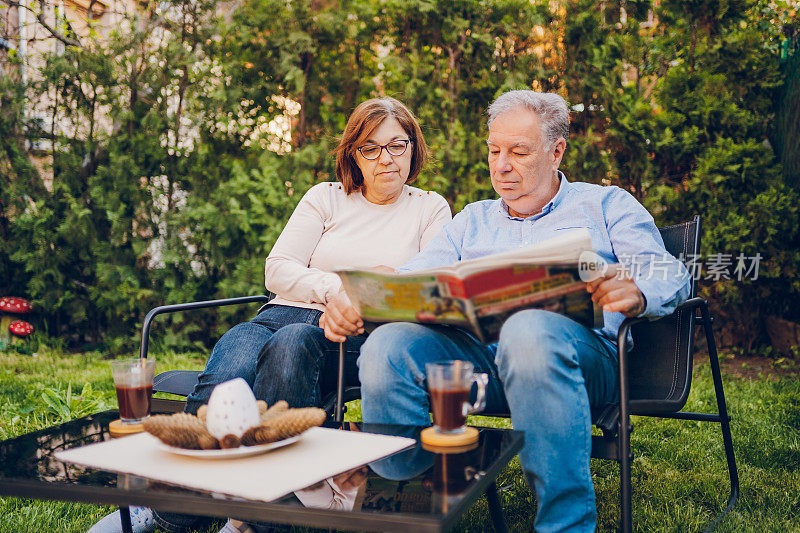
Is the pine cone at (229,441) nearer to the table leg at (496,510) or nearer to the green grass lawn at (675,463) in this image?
the table leg at (496,510)

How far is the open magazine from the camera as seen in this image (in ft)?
5.06

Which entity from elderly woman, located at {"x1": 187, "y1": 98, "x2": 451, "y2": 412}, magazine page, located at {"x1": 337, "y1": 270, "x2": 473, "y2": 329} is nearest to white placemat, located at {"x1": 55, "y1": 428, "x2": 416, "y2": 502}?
magazine page, located at {"x1": 337, "y1": 270, "x2": 473, "y2": 329}

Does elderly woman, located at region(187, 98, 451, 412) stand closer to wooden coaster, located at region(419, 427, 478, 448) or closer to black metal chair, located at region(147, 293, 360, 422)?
black metal chair, located at region(147, 293, 360, 422)

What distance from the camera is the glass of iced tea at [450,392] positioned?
140 cm

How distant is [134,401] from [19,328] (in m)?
4.16

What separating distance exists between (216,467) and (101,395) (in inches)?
108

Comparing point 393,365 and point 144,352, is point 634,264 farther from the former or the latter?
point 144,352

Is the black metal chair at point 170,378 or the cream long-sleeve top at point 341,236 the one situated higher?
the cream long-sleeve top at point 341,236

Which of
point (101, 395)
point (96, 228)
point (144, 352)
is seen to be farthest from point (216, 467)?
point (96, 228)

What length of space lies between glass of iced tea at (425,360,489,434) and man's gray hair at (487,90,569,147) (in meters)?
1.11

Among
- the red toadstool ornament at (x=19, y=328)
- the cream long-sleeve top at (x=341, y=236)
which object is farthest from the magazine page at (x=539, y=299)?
the red toadstool ornament at (x=19, y=328)

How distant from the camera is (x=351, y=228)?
2686 millimetres

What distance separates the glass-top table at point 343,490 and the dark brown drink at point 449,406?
0.07 m

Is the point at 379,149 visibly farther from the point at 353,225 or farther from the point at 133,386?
the point at 133,386
